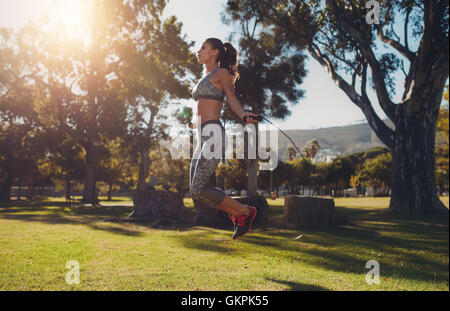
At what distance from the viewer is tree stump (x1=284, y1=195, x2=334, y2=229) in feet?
40.8

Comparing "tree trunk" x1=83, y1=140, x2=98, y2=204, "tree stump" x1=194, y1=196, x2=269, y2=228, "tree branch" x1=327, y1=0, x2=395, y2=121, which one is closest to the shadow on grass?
"tree stump" x1=194, y1=196, x2=269, y2=228

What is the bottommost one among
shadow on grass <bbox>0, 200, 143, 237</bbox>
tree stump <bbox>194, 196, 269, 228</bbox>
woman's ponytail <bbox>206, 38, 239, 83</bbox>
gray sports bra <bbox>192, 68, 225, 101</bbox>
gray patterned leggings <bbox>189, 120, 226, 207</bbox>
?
shadow on grass <bbox>0, 200, 143, 237</bbox>

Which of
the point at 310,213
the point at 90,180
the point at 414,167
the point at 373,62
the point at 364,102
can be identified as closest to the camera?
the point at 310,213

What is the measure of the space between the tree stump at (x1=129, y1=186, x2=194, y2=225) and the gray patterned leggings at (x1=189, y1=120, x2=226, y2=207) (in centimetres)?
1193

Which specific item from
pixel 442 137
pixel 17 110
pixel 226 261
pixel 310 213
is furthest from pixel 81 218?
pixel 442 137

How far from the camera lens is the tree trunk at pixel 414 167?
17.3m

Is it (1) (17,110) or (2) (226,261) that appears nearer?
(2) (226,261)

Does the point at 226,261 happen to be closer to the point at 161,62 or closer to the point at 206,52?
the point at 206,52

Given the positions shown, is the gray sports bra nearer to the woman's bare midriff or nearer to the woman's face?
the woman's bare midriff

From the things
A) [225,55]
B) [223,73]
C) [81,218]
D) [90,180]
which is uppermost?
[225,55]

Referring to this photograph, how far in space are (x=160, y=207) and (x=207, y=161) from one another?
44.6 ft

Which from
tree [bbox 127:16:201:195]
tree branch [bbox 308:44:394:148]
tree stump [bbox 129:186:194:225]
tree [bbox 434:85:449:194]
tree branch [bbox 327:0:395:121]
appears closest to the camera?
tree stump [bbox 129:186:194:225]

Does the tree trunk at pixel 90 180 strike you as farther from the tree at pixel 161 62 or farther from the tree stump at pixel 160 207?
the tree stump at pixel 160 207

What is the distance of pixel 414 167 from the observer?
17547 millimetres
